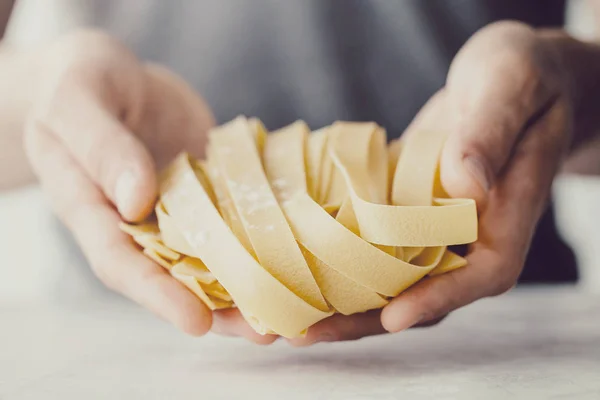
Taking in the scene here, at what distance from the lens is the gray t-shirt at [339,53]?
1.35m

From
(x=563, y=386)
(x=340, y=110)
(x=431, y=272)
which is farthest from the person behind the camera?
(x=340, y=110)

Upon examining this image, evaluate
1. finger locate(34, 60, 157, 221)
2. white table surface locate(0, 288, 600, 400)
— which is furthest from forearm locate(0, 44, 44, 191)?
white table surface locate(0, 288, 600, 400)

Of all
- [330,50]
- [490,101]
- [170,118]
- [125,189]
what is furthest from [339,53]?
[125,189]

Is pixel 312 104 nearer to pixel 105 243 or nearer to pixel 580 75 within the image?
pixel 580 75

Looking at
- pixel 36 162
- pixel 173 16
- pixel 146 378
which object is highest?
pixel 173 16

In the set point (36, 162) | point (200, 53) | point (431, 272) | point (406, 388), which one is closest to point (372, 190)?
point (431, 272)

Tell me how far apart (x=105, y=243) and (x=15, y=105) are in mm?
524

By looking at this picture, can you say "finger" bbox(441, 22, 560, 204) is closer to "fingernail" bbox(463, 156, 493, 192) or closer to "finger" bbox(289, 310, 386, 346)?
"fingernail" bbox(463, 156, 493, 192)

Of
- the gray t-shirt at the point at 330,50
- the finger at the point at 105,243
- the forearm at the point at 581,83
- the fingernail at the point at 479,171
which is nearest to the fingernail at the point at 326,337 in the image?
the finger at the point at 105,243

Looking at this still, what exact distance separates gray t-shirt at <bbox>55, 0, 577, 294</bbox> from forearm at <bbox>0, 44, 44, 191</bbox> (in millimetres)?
298

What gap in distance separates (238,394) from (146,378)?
0.12 m

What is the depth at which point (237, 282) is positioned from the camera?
0.69 metres

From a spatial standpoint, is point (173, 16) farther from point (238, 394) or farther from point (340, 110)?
point (238, 394)

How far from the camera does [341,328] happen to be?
29.1 inches
